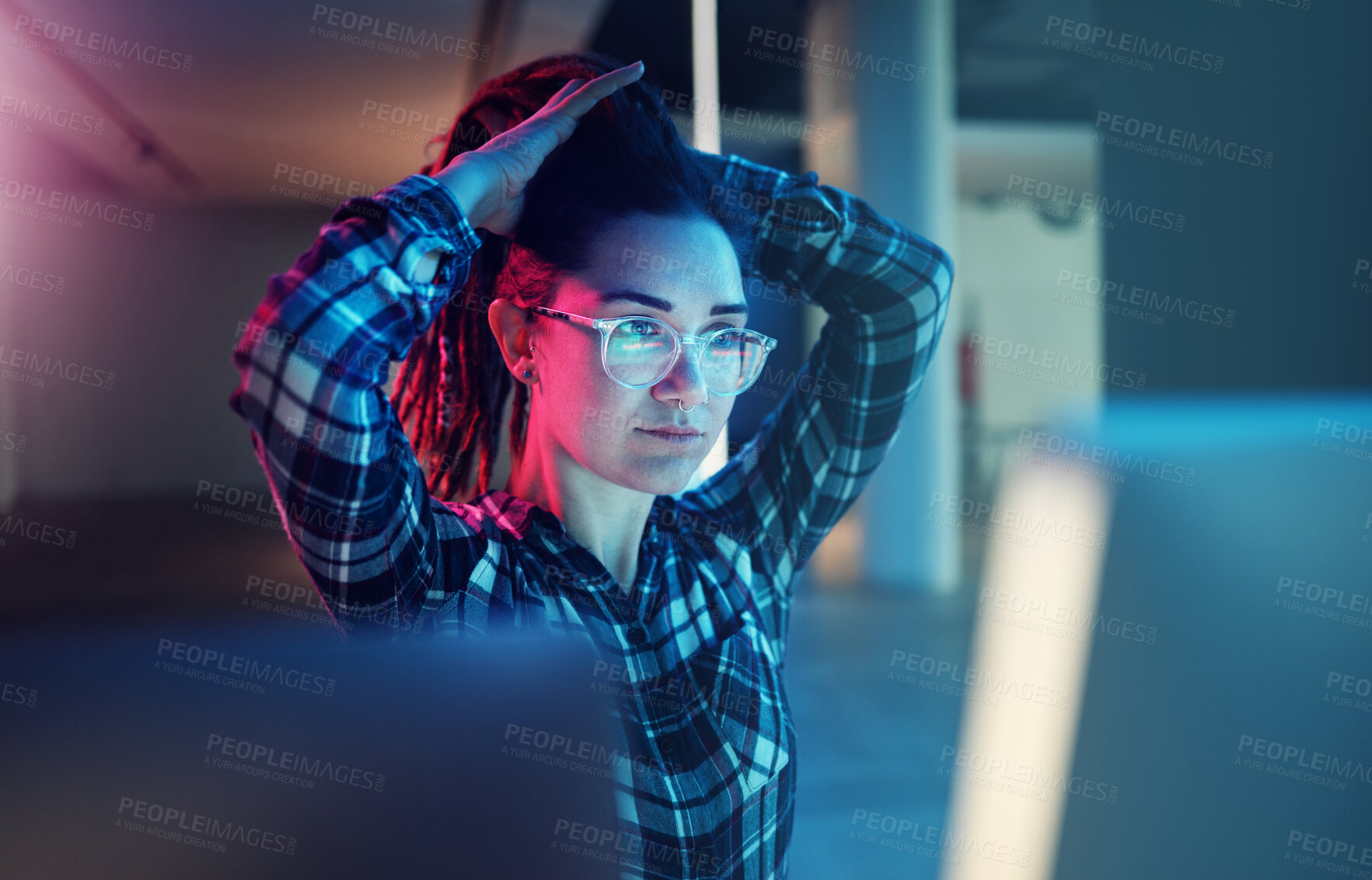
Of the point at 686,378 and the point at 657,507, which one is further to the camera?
the point at 657,507

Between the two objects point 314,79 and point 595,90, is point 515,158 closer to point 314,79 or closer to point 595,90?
point 595,90

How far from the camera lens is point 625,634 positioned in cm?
102

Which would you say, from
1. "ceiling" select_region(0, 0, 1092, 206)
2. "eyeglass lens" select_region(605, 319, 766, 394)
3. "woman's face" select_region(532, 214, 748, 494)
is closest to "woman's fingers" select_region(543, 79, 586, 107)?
"woman's face" select_region(532, 214, 748, 494)

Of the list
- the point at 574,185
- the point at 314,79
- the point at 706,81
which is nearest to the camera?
the point at 574,185

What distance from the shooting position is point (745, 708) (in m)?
1.04

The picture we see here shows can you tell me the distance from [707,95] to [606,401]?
2.59ft

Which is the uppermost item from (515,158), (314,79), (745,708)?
(314,79)

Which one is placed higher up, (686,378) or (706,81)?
(706,81)

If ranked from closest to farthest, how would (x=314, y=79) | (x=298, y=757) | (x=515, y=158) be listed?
(x=298, y=757)
(x=515, y=158)
(x=314, y=79)

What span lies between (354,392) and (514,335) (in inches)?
12.8

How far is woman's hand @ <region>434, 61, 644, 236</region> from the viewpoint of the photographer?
2.87ft

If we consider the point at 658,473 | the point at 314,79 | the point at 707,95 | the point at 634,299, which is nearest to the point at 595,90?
the point at 634,299

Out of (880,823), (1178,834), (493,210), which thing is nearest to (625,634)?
(493,210)

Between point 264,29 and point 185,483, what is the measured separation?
669 cm
